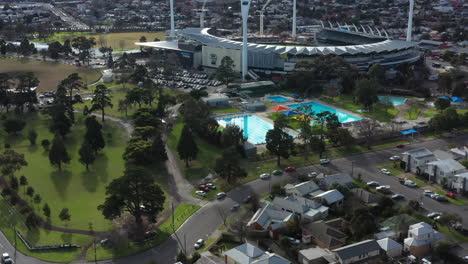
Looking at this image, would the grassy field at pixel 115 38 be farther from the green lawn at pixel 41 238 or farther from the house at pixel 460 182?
the house at pixel 460 182

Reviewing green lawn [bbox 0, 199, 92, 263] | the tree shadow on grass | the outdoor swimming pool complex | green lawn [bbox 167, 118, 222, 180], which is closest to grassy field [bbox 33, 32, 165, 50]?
the outdoor swimming pool complex

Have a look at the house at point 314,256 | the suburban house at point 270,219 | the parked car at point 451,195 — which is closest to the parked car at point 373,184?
the parked car at point 451,195

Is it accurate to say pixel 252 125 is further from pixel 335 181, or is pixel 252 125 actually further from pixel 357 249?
pixel 357 249

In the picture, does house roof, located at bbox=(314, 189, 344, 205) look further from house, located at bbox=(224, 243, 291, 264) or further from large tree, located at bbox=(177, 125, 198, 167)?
large tree, located at bbox=(177, 125, 198, 167)

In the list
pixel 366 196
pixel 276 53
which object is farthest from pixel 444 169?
pixel 276 53

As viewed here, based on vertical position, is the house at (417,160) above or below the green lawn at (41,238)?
above

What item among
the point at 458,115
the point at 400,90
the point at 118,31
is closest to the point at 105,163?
the point at 458,115
